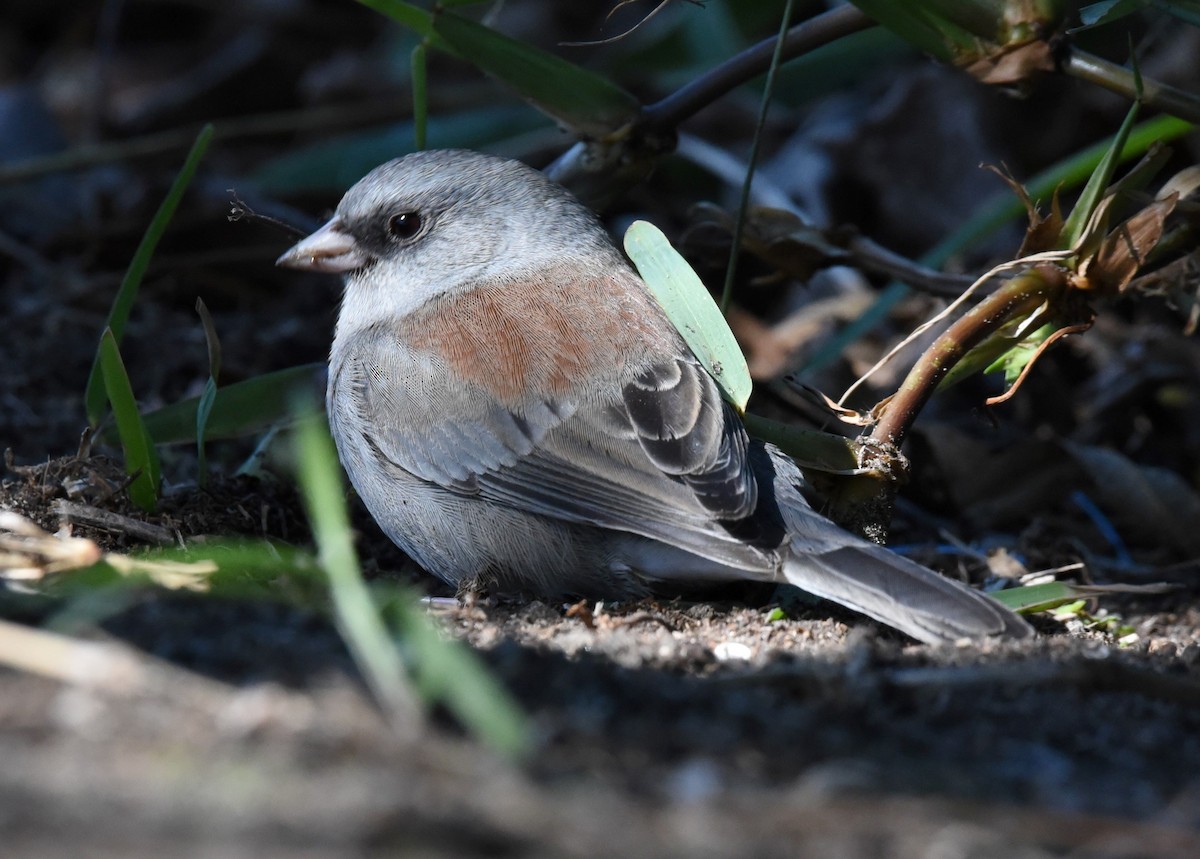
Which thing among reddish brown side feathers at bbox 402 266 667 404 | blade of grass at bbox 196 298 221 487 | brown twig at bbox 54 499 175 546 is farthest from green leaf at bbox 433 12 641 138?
brown twig at bbox 54 499 175 546

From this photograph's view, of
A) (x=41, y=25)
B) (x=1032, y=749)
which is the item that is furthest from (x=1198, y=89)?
(x=41, y=25)

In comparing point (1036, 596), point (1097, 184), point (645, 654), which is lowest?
point (1036, 596)

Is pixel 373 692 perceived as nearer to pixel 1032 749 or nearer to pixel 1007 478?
pixel 1032 749

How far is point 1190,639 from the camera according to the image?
326cm

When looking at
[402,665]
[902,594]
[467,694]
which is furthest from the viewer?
[902,594]

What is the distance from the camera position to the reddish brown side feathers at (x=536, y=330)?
126 inches

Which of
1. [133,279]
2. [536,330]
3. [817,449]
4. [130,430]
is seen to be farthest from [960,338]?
[133,279]

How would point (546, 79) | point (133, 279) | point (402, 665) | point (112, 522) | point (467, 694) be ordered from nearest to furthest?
point (467, 694), point (402, 665), point (112, 522), point (133, 279), point (546, 79)

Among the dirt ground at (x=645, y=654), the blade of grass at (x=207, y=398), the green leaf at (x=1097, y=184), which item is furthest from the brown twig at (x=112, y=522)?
the green leaf at (x=1097, y=184)

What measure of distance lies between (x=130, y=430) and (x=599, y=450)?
111 cm

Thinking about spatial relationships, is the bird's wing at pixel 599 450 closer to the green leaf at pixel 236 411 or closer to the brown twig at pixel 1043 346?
the green leaf at pixel 236 411

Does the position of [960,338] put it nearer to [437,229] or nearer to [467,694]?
[437,229]

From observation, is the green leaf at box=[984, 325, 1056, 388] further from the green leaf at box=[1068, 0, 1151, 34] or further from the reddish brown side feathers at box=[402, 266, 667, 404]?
the reddish brown side feathers at box=[402, 266, 667, 404]

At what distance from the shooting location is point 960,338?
325cm
